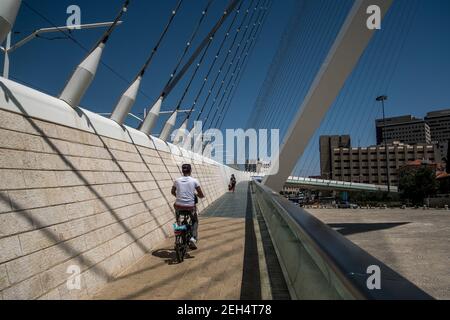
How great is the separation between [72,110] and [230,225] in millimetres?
5193

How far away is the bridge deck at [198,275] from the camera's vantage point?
360cm

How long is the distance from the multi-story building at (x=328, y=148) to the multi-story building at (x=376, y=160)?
441 cm

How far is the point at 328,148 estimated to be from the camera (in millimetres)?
109188

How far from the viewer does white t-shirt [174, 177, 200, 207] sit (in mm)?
5395

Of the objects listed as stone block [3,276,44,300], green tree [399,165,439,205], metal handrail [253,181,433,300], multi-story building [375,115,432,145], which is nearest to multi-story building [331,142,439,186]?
green tree [399,165,439,205]

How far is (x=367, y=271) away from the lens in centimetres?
140

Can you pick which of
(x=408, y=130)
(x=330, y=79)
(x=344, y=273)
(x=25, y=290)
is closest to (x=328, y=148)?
(x=330, y=79)

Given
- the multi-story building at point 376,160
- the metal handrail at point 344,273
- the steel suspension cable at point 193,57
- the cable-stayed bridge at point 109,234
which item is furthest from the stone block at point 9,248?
the multi-story building at point 376,160

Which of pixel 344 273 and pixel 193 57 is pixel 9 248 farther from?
pixel 193 57

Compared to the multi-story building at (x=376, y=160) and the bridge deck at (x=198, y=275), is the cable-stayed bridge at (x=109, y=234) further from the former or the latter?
the multi-story building at (x=376, y=160)

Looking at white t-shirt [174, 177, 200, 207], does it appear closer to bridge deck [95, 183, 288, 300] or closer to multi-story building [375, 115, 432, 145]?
bridge deck [95, 183, 288, 300]
